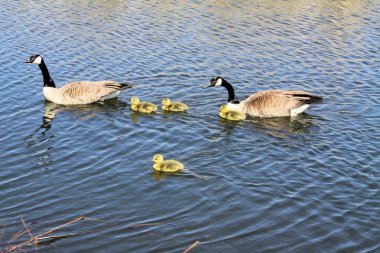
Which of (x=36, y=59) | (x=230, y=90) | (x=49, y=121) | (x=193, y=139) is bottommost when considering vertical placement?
(x=193, y=139)

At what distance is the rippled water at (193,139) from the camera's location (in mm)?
11062

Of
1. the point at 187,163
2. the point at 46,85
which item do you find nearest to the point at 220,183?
the point at 187,163

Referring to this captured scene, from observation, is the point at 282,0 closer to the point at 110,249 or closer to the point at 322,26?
the point at 322,26

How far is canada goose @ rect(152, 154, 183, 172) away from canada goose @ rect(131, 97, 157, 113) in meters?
3.75

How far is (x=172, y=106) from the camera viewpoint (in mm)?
16797

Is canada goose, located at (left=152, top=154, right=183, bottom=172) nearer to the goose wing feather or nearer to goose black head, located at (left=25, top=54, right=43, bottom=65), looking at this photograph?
the goose wing feather

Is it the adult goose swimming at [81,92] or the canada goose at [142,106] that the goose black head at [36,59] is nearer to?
the adult goose swimming at [81,92]

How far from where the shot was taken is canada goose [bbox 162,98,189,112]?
55.1ft

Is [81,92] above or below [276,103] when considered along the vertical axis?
above

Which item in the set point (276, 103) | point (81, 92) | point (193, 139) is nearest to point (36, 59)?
point (81, 92)

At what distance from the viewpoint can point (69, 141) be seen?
591 inches

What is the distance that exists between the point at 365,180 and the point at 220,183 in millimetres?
3080

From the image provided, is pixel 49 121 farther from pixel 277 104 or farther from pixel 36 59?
pixel 277 104

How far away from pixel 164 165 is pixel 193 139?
7.67 ft
